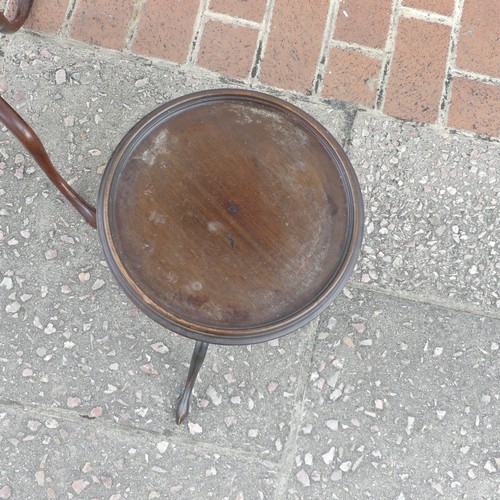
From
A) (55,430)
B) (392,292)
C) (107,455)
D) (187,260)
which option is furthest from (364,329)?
(55,430)

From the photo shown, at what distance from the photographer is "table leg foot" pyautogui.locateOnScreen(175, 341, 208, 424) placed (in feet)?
5.22

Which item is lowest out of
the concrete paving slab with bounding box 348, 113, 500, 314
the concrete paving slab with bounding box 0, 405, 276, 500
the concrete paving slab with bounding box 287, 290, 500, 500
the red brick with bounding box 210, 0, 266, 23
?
the concrete paving slab with bounding box 0, 405, 276, 500

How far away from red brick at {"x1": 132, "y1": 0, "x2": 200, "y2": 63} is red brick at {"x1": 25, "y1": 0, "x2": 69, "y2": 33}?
257 millimetres

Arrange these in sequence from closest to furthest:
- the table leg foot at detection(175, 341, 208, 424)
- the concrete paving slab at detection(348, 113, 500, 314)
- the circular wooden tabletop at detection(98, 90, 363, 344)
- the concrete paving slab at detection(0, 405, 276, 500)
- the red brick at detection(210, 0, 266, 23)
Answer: the circular wooden tabletop at detection(98, 90, 363, 344), the table leg foot at detection(175, 341, 208, 424), the concrete paving slab at detection(0, 405, 276, 500), the concrete paving slab at detection(348, 113, 500, 314), the red brick at detection(210, 0, 266, 23)

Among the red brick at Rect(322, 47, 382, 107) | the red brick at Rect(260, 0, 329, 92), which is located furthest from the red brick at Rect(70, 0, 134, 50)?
the red brick at Rect(322, 47, 382, 107)

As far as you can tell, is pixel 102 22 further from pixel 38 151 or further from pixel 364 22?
pixel 364 22

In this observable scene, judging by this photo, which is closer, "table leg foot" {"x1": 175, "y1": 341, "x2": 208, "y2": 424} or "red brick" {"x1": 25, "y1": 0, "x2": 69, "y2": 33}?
"table leg foot" {"x1": 175, "y1": 341, "x2": 208, "y2": 424}

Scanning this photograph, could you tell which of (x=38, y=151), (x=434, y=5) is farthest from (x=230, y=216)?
(x=434, y=5)

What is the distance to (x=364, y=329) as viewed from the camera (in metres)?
1.85

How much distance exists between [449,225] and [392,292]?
0.94ft

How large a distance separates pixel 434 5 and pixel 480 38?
0.19 meters

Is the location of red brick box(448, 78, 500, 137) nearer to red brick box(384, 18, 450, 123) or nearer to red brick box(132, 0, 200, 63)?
red brick box(384, 18, 450, 123)

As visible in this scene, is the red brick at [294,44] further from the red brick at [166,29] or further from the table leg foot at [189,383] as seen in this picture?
the table leg foot at [189,383]

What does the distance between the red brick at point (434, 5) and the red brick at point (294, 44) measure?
29cm
